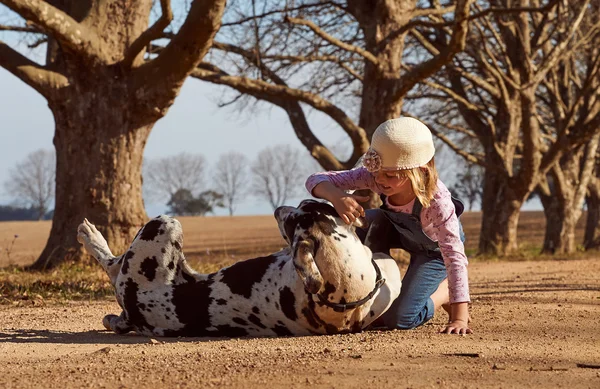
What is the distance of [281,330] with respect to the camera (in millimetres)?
5273

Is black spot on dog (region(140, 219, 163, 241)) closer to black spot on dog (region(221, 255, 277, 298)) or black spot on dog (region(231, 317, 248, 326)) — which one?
black spot on dog (region(221, 255, 277, 298))

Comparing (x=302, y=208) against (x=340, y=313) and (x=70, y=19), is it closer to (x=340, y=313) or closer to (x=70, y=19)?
(x=340, y=313)

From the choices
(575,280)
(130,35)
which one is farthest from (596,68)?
(130,35)

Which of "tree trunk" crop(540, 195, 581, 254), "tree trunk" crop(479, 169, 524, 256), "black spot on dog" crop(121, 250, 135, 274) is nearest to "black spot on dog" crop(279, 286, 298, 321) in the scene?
"black spot on dog" crop(121, 250, 135, 274)

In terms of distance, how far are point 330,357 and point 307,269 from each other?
1.76 feet

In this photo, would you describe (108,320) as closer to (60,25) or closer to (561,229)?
(60,25)

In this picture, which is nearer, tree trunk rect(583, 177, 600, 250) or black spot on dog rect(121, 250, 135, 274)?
black spot on dog rect(121, 250, 135, 274)

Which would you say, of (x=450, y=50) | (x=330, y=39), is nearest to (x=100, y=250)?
(x=450, y=50)

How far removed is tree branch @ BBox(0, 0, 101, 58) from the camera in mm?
9016

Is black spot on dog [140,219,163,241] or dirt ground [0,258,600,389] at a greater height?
black spot on dog [140,219,163,241]

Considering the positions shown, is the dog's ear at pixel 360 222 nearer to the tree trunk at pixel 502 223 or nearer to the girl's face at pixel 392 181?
the girl's face at pixel 392 181

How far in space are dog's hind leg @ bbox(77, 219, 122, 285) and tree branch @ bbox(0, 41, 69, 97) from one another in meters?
4.83

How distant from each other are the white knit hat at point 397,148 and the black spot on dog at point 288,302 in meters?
0.89

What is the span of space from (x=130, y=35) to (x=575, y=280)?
633 centimetres
